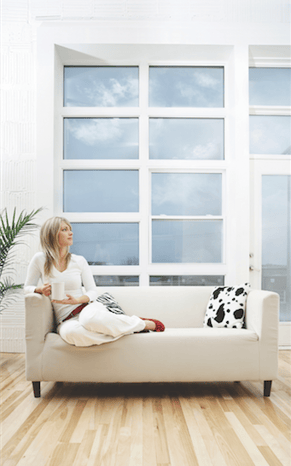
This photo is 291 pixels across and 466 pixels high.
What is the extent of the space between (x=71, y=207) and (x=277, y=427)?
283 cm

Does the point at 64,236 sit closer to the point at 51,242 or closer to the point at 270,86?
the point at 51,242

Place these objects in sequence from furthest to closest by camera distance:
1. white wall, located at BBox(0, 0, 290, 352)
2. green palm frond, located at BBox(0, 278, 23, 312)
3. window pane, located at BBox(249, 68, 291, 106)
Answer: window pane, located at BBox(249, 68, 291, 106), white wall, located at BBox(0, 0, 290, 352), green palm frond, located at BBox(0, 278, 23, 312)

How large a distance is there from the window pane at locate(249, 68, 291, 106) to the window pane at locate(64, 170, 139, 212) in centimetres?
159

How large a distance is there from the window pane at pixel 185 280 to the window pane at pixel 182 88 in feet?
6.02

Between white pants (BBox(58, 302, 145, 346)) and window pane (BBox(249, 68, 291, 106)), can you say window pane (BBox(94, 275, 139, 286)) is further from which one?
window pane (BBox(249, 68, 291, 106))

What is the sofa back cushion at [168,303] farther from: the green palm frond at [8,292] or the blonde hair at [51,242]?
the green palm frond at [8,292]

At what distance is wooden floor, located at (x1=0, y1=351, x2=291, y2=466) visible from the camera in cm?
166

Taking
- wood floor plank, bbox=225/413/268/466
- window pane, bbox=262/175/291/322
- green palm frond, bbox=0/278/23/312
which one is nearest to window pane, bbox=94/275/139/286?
green palm frond, bbox=0/278/23/312

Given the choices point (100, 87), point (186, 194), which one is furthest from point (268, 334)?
point (100, 87)

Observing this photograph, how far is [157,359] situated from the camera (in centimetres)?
245

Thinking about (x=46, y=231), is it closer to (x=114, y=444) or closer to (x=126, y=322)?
(x=126, y=322)

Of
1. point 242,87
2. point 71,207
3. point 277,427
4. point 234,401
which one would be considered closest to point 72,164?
point 71,207

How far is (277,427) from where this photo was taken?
1.98 m

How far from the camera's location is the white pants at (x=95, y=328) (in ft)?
7.75
